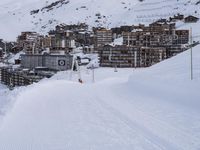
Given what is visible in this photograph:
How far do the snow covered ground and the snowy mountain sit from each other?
337ft

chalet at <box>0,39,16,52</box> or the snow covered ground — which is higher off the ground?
chalet at <box>0,39,16,52</box>

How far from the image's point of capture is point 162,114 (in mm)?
13914

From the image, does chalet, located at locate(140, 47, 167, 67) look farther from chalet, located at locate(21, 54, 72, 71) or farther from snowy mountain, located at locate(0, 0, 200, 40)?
snowy mountain, located at locate(0, 0, 200, 40)

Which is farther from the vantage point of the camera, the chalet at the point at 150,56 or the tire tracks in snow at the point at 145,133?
the chalet at the point at 150,56

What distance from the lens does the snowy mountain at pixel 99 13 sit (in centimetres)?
13549

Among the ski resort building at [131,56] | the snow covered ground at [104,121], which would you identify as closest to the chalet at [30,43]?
the ski resort building at [131,56]

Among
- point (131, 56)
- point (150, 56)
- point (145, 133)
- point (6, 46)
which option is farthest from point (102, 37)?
point (145, 133)

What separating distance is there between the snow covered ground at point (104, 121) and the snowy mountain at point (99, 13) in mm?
102574

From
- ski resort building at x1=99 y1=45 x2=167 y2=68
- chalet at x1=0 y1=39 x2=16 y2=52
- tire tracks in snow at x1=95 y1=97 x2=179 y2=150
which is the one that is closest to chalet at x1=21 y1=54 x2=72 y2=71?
ski resort building at x1=99 y1=45 x2=167 y2=68

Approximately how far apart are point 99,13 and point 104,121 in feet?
506

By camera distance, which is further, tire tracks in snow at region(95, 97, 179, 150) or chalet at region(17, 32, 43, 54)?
chalet at region(17, 32, 43, 54)

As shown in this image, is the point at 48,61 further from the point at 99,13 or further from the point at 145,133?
the point at 145,133

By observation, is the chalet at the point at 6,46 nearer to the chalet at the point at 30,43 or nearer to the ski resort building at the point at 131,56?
the chalet at the point at 30,43

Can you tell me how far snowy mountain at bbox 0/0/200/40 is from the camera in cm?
13549
